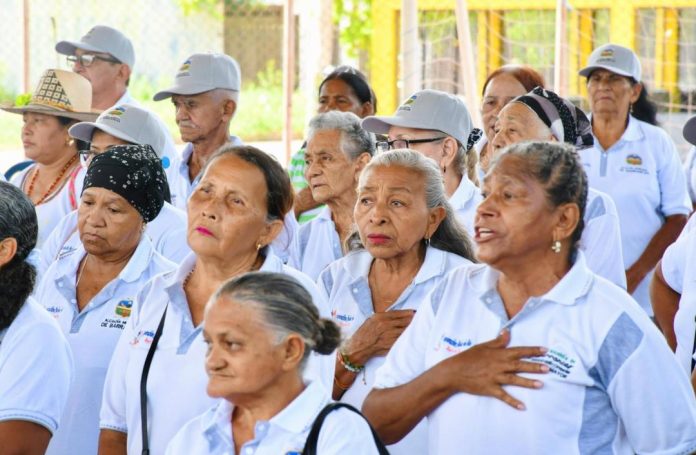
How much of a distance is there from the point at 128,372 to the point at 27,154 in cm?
242

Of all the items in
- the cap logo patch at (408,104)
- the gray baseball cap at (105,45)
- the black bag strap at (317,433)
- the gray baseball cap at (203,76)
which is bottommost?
the black bag strap at (317,433)

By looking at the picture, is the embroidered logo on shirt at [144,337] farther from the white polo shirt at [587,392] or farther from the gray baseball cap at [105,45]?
the gray baseball cap at [105,45]

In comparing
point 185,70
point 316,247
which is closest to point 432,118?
point 316,247

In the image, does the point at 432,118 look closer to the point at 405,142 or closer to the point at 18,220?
the point at 405,142

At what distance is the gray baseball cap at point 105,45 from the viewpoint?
21.3ft

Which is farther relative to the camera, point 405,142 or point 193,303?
point 405,142

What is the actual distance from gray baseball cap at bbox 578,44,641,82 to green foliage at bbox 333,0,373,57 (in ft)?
15.9

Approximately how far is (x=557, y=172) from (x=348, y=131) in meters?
1.84

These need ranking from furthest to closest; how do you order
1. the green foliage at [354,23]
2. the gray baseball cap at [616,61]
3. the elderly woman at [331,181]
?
the green foliage at [354,23], the gray baseball cap at [616,61], the elderly woman at [331,181]

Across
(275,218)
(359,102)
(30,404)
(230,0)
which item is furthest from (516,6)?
(30,404)

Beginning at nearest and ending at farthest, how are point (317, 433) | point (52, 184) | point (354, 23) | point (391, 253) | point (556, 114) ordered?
1. point (317, 433)
2. point (391, 253)
3. point (556, 114)
4. point (52, 184)
5. point (354, 23)

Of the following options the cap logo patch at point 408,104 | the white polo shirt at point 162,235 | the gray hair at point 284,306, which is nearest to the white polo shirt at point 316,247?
the white polo shirt at point 162,235

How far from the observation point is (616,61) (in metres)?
5.68

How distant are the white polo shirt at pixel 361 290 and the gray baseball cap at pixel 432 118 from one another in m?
1.00
